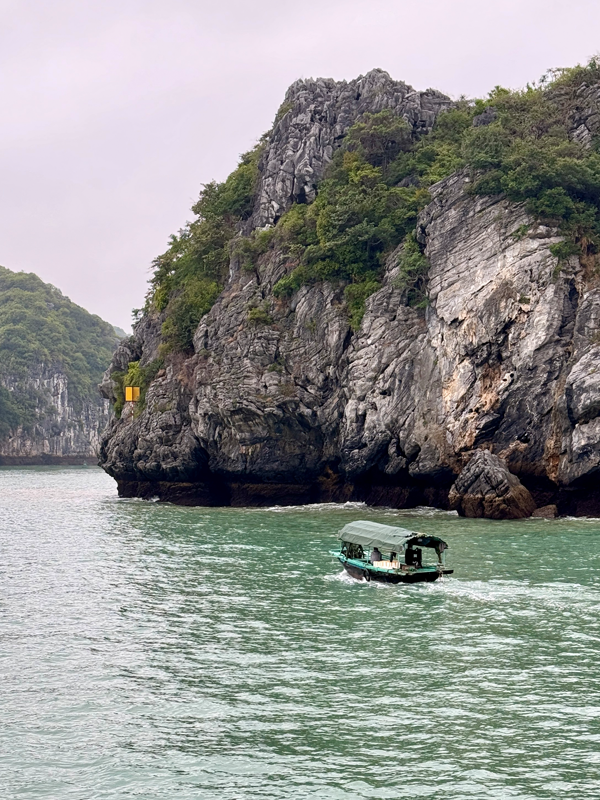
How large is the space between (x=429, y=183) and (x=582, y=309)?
1528 centimetres

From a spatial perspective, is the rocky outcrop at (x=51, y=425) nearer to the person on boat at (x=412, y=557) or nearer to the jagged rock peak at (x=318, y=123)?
the jagged rock peak at (x=318, y=123)

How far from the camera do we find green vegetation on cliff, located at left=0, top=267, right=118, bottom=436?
165625 millimetres

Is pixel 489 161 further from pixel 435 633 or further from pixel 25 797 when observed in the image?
pixel 25 797

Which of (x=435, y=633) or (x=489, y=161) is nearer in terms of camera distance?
(x=435, y=633)

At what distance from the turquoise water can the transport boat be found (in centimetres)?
58

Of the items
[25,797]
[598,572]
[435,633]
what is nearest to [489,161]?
[598,572]

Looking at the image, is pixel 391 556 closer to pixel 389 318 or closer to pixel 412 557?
pixel 412 557

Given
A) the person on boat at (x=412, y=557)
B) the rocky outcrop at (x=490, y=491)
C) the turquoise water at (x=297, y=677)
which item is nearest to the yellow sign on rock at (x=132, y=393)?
the rocky outcrop at (x=490, y=491)

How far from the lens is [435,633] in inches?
862

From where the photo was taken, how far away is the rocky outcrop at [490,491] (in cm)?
4291

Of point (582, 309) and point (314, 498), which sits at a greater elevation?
point (582, 309)

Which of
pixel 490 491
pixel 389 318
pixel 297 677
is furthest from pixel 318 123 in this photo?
pixel 297 677

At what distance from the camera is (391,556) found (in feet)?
95.8

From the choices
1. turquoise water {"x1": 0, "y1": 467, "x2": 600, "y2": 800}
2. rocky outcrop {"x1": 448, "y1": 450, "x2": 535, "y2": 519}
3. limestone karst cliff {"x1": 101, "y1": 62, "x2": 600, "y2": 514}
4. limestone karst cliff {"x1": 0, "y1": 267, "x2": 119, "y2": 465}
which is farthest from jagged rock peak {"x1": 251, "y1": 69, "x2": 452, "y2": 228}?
limestone karst cliff {"x1": 0, "y1": 267, "x2": 119, "y2": 465}
